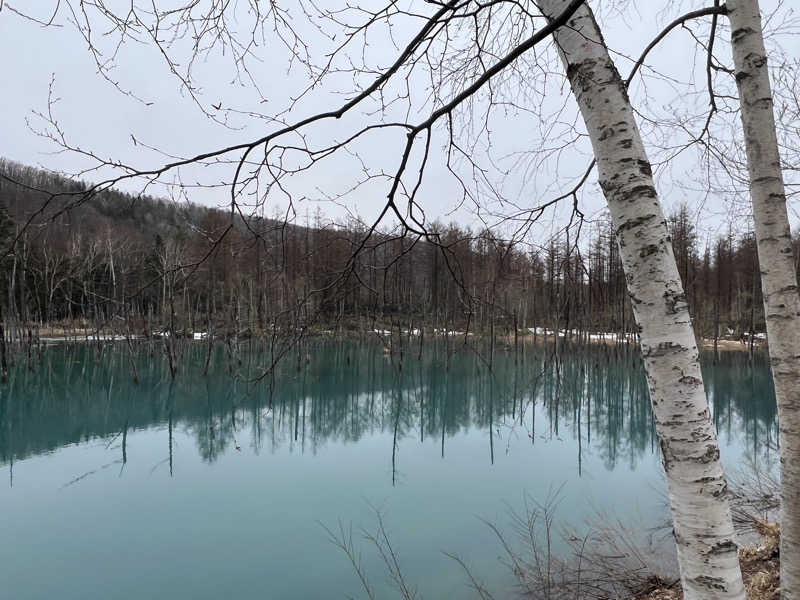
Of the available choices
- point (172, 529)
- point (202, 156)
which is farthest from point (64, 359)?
point (202, 156)

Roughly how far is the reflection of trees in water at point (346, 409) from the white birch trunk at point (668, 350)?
529cm

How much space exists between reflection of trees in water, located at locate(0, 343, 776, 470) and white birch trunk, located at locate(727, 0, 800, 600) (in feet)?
14.8

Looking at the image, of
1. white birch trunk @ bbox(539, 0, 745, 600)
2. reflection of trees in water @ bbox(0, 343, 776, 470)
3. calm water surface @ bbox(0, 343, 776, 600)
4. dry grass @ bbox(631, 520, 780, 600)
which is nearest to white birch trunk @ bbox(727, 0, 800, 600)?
calm water surface @ bbox(0, 343, 776, 600)

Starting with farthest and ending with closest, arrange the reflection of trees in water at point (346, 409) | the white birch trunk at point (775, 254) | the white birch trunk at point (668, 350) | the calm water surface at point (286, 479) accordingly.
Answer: the reflection of trees in water at point (346, 409), the calm water surface at point (286, 479), the white birch trunk at point (775, 254), the white birch trunk at point (668, 350)

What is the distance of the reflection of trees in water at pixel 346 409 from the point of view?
9.76 metres

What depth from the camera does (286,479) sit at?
757 cm

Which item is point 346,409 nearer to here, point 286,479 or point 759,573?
point 286,479

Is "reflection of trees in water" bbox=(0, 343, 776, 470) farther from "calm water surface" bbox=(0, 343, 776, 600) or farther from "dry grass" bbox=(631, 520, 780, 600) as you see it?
"dry grass" bbox=(631, 520, 780, 600)

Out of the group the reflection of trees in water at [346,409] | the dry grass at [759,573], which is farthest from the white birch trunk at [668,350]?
the reflection of trees in water at [346,409]

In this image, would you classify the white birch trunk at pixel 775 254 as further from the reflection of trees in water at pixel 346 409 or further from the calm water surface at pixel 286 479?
the reflection of trees in water at pixel 346 409

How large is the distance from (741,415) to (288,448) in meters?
11.0

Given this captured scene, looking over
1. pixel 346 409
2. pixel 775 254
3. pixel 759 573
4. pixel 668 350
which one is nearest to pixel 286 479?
pixel 346 409

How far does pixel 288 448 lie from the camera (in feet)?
30.3

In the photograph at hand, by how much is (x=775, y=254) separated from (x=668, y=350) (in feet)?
4.03
